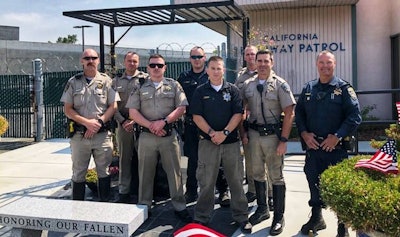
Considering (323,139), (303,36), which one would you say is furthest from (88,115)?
(303,36)

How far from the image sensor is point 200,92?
13.0 ft

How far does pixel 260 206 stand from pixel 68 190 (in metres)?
2.85

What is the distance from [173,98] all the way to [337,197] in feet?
6.91

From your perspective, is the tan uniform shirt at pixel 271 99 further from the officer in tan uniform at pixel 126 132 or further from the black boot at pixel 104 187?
the black boot at pixel 104 187

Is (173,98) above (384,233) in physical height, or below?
above

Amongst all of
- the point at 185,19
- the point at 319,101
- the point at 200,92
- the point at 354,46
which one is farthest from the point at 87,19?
the point at 354,46

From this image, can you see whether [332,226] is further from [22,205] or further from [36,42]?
[36,42]

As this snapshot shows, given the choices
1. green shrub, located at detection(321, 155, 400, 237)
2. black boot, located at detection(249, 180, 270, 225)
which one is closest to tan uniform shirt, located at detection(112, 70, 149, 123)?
black boot, located at detection(249, 180, 270, 225)

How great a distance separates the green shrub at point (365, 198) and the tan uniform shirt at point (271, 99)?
1.03 meters

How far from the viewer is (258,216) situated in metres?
4.19

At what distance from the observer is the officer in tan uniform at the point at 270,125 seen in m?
3.97

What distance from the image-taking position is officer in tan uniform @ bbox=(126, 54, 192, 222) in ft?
14.0

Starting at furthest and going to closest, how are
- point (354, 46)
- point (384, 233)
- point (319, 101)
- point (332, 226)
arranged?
1. point (354, 46)
2. point (332, 226)
3. point (319, 101)
4. point (384, 233)

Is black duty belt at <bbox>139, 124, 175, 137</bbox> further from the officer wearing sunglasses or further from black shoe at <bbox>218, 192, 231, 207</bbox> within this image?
black shoe at <bbox>218, 192, 231, 207</bbox>
